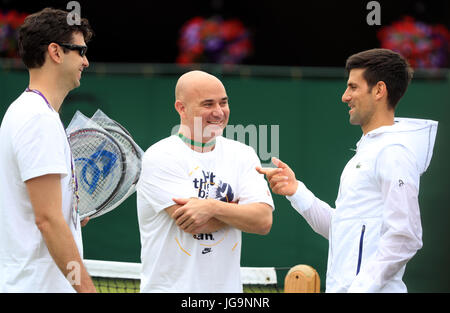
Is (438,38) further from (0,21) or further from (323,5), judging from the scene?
(0,21)

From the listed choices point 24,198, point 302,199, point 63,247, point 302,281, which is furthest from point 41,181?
point 302,199

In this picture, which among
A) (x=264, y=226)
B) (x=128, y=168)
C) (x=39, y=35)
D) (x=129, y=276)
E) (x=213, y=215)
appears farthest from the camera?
(x=129, y=276)

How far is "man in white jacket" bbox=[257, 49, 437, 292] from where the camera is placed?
10.2 feet

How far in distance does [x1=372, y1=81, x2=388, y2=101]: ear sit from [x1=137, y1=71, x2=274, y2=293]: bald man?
31.2 inches

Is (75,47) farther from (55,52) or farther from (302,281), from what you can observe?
(302,281)

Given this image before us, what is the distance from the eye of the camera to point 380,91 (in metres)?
3.55

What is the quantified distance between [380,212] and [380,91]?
0.71 m

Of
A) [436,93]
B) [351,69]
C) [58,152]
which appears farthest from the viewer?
[436,93]

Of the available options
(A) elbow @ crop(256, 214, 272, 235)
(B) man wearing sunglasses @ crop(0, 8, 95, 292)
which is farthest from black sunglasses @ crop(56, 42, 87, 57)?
(A) elbow @ crop(256, 214, 272, 235)

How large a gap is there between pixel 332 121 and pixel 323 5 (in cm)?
304

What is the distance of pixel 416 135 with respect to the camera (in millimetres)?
3393

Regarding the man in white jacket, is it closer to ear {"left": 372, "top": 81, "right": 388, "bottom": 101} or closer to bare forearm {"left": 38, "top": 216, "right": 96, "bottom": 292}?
ear {"left": 372, "top": 81, "right": 388, "bottom": 101}

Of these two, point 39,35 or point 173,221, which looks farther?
point 173,221
